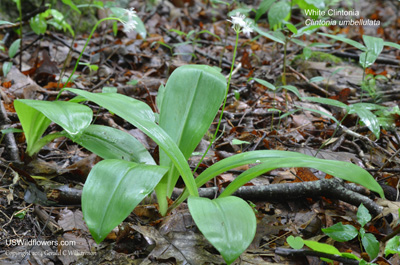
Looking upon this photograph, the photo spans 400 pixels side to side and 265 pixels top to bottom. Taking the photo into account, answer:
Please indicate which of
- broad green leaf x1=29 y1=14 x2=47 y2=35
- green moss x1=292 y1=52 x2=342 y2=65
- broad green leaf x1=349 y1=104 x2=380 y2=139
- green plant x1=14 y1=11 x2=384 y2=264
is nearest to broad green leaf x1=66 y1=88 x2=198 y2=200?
green plant x1=14 y1=11 x2=384 y2=264

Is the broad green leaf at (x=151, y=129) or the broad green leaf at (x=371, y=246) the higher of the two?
the broad green leaf at (x=151, y=129)

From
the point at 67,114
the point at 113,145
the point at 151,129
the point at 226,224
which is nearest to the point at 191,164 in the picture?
the point at 113,145

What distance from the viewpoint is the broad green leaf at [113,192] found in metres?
1.15

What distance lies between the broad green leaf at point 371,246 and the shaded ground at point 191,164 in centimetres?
13

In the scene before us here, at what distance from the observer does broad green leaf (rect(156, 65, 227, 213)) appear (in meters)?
1.66

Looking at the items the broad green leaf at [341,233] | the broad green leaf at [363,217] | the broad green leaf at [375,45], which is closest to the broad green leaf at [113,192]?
the broad green leaf at [341,233]

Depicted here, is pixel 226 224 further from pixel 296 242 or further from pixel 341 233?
pixel 341 233

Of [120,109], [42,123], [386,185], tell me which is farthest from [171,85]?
[386,185]

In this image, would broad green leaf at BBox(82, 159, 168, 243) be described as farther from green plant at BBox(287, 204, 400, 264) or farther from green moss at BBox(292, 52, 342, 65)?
green moss at BBox(292, 52, 342, 65)

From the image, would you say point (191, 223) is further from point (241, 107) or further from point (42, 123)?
point (241, 107)

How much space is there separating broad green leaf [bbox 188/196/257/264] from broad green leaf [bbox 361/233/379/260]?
0.54 meters

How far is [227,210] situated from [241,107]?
74.1 inches

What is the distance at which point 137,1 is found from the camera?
582 cm

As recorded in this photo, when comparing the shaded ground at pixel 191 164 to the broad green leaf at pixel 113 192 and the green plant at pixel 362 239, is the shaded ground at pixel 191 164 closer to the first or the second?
the green plant at pixel 362 239
